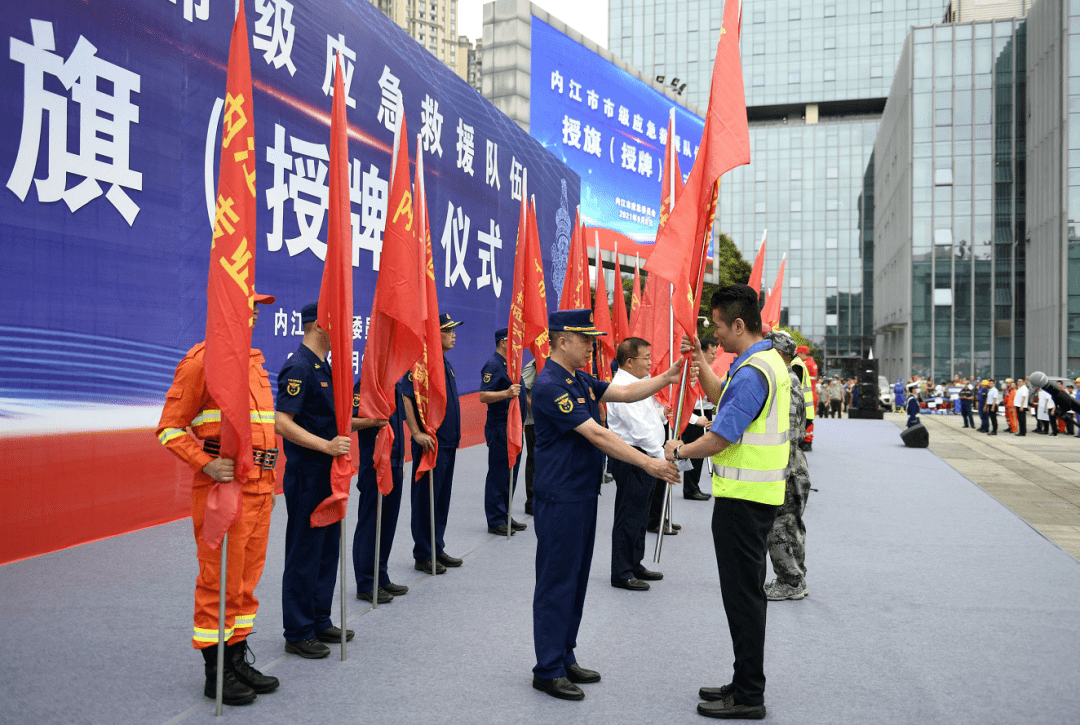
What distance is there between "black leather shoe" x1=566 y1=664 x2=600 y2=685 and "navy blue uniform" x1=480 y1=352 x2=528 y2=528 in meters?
3.59

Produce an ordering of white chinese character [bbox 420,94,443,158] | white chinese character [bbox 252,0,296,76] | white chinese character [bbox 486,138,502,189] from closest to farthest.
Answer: white chinese character [bbox 252,0,296,76] → white chinese character [bbox 420,94,443,158] → white chinese character [bbox 486,138,502,189]

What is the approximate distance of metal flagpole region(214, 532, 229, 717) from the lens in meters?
3.43

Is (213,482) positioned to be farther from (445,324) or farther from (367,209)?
(367,209)

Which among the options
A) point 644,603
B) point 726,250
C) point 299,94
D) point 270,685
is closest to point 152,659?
point 270,685

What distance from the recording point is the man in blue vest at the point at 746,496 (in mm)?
3639

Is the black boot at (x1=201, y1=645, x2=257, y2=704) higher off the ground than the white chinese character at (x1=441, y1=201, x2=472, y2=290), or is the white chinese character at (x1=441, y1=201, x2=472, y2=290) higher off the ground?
the white chinese character at (x1=441, y1=201, x2=472, y2=290)

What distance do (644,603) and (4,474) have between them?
4415 mm

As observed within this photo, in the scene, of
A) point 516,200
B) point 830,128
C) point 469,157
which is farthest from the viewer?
point 830,128

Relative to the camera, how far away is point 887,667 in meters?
4.23

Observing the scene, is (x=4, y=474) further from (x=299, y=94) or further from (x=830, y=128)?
(x=830, y=128)

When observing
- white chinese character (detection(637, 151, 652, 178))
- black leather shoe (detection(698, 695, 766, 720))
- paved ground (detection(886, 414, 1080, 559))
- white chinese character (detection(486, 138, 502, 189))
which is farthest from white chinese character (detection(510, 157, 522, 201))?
black leather shoe (detection(698, 695, 766, 720))

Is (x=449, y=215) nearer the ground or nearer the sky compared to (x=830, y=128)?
nearer the ground

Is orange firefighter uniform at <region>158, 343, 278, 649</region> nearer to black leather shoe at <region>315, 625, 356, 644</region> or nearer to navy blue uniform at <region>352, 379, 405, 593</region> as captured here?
black leather shoe at <region>315, 625, 356, 644</region>

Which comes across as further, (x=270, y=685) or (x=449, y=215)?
(x=449, y=215)
